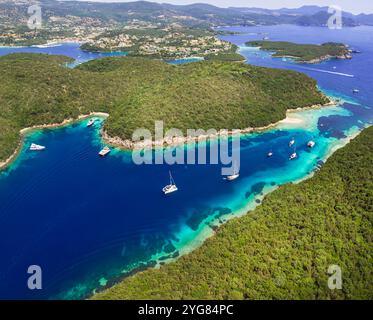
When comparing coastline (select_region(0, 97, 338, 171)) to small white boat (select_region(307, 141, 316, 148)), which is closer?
coastline (select_region(0, 97, 338, 171))

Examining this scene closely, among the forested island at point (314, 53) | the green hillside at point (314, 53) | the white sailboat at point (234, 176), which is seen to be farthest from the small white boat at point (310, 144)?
the green hillside at point (314, 53)

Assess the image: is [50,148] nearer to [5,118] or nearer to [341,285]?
[5,118]

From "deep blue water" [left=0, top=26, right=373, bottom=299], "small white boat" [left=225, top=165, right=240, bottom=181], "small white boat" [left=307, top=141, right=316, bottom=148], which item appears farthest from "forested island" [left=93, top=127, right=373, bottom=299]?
"small white boat" [left=307, top=141, right=316, bottom=148]

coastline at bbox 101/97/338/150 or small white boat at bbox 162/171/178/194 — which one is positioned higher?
coastline at bbox 101/97/338/150

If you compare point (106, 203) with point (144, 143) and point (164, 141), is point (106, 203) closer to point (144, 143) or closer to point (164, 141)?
point (144, 143)

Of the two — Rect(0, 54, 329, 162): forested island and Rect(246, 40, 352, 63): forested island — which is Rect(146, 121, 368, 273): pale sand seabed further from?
Rect(246, 40, 352, 63): forested island

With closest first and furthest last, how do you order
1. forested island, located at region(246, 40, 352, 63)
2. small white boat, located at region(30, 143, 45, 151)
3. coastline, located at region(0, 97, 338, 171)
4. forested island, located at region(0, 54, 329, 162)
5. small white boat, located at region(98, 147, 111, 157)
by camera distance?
small white boat, located at region(98, 147, 111, 157) → coastline, located at region(0, 97, 338, 171) → small white boat, located at region(30, 143, 45, 151) → forested island, located at region(0, 54, 329, 162) → forested island, located at region(246, 40, 352, 63)

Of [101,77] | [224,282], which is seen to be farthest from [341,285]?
[101,77]
